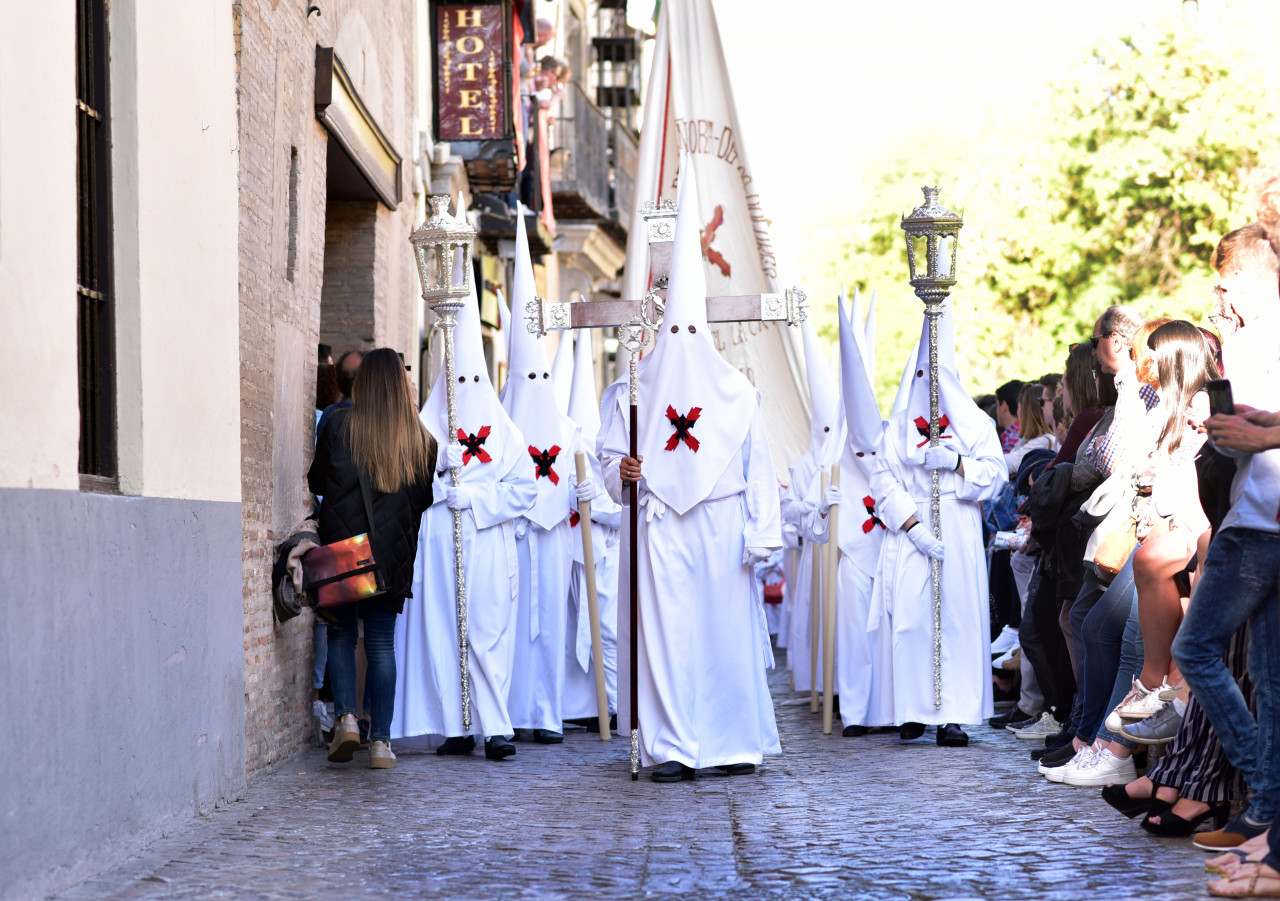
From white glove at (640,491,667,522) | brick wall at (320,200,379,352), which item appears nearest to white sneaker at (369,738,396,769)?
white glove at (640,491,667,522)

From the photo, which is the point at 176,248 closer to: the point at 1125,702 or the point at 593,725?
the point at 1125,702

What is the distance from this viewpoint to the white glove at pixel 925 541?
9.78 m

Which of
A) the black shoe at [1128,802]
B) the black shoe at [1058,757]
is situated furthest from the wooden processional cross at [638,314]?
the black shoe at [1128,802]

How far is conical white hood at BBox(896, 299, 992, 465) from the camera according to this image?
32.7ft

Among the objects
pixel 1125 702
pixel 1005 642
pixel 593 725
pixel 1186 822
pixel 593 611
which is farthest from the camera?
pixel 1005 642

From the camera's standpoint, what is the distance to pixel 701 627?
27.7ft

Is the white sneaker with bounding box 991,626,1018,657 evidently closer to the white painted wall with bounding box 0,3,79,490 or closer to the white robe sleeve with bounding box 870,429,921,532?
the white robe sleeve with bounding box 870,429,921,532

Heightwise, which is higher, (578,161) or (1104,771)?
(578,161)

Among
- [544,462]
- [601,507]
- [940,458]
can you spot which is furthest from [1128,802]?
[601,507]

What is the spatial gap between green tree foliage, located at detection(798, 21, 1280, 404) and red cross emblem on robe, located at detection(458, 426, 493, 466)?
17.7 metres

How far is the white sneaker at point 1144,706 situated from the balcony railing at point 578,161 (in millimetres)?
18716

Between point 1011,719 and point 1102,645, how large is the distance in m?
2.98

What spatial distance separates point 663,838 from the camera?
6570 millimetres

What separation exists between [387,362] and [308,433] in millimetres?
1274
